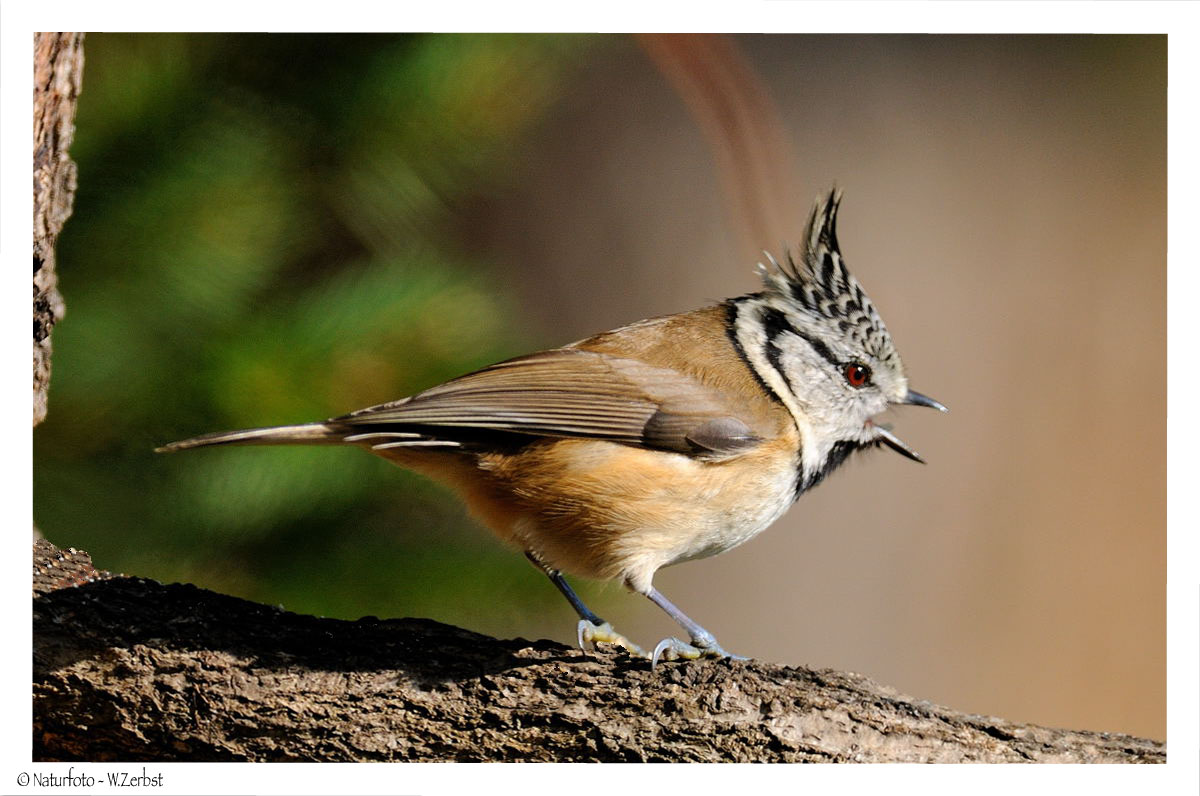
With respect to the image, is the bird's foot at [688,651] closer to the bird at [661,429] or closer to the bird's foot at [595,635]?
the bird at [661,429]

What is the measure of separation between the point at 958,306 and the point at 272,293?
1.72 meters

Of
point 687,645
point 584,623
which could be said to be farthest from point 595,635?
point 687,645

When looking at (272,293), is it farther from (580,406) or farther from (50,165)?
(580,406)

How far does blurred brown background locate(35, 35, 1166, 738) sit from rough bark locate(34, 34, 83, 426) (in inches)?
8.4

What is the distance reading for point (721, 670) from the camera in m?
1.81

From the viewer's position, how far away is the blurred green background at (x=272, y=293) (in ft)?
7.28

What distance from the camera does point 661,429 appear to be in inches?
81.9

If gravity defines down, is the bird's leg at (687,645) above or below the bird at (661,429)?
below

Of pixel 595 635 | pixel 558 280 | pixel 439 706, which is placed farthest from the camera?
pixel 558 280

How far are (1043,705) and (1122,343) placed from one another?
3.54 feet

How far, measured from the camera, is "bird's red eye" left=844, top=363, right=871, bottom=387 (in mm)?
2195

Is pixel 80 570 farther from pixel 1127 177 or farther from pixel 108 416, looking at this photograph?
pixel 1127 177

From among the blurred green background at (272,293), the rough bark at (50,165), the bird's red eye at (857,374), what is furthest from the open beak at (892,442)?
the rough bark at (50,165)

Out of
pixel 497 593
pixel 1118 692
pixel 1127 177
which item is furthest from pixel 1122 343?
pixel 497 593
